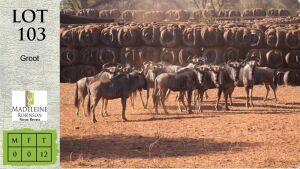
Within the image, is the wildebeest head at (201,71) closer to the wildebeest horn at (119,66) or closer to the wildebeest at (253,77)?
the wildebeest at (253,77)

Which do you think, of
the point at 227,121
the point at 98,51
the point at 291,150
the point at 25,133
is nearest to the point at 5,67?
the point at 25,133

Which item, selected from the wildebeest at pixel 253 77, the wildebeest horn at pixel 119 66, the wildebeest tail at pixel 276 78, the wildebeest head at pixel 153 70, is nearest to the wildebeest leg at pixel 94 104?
the wildebeest horn at pixel 119 66

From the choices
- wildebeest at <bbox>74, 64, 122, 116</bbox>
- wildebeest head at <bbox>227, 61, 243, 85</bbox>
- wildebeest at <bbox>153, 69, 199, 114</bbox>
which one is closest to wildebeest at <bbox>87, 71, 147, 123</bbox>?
wildebeest at <bbox>74, 64, 122, 116</bbox>

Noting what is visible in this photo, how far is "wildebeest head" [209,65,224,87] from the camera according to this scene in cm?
1570

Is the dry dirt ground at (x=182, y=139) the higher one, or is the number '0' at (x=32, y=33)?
the number '0' at (x=32, y=33)

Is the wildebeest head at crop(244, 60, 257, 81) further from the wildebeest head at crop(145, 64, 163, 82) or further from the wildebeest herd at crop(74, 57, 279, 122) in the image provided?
the wildebeest head at crop(145, 64, 163, 82)

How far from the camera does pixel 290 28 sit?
→ 14969mm

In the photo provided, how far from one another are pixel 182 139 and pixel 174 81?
8.87ft

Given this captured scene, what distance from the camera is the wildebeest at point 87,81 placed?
46.3 ft

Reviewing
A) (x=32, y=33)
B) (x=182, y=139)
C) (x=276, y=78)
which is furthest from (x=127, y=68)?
(x=276, y=78)

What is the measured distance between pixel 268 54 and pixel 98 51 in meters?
3.60

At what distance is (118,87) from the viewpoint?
1518 cm

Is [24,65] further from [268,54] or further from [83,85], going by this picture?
[268,54]

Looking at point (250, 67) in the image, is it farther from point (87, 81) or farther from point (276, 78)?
point (87, 81)
